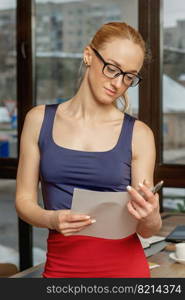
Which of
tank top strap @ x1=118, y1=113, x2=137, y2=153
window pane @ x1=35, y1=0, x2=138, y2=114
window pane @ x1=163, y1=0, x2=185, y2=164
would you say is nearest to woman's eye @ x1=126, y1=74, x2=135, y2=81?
tank top strap @ x1=118, y1=113, x2=137, y2=153

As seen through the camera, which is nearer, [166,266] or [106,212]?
[106,212]

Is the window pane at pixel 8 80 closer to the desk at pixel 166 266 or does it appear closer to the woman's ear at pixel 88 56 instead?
the desk at pixel 166 266

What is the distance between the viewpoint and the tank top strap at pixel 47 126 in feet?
4.41

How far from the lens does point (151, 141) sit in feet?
4.46

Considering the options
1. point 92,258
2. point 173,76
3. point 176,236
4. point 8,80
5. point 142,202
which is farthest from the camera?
point 8,80

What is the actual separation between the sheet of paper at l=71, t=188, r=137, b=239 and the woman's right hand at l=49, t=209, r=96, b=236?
0.08ft

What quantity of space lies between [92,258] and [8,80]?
2.55 metres

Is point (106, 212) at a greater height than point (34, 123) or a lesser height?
lesser

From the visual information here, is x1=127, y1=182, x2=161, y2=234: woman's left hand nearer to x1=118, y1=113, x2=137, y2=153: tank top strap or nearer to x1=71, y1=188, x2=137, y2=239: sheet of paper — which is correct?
x1=71, y1=188, x2=137, y2=239: sheet of paper

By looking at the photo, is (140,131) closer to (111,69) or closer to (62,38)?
(111,69)

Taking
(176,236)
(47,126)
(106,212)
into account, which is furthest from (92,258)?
(176,236)

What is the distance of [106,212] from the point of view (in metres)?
1.24

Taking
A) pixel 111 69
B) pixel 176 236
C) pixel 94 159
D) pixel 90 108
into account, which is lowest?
pixel 176 236

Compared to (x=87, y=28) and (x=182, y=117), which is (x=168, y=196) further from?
(x=87, y=28)
